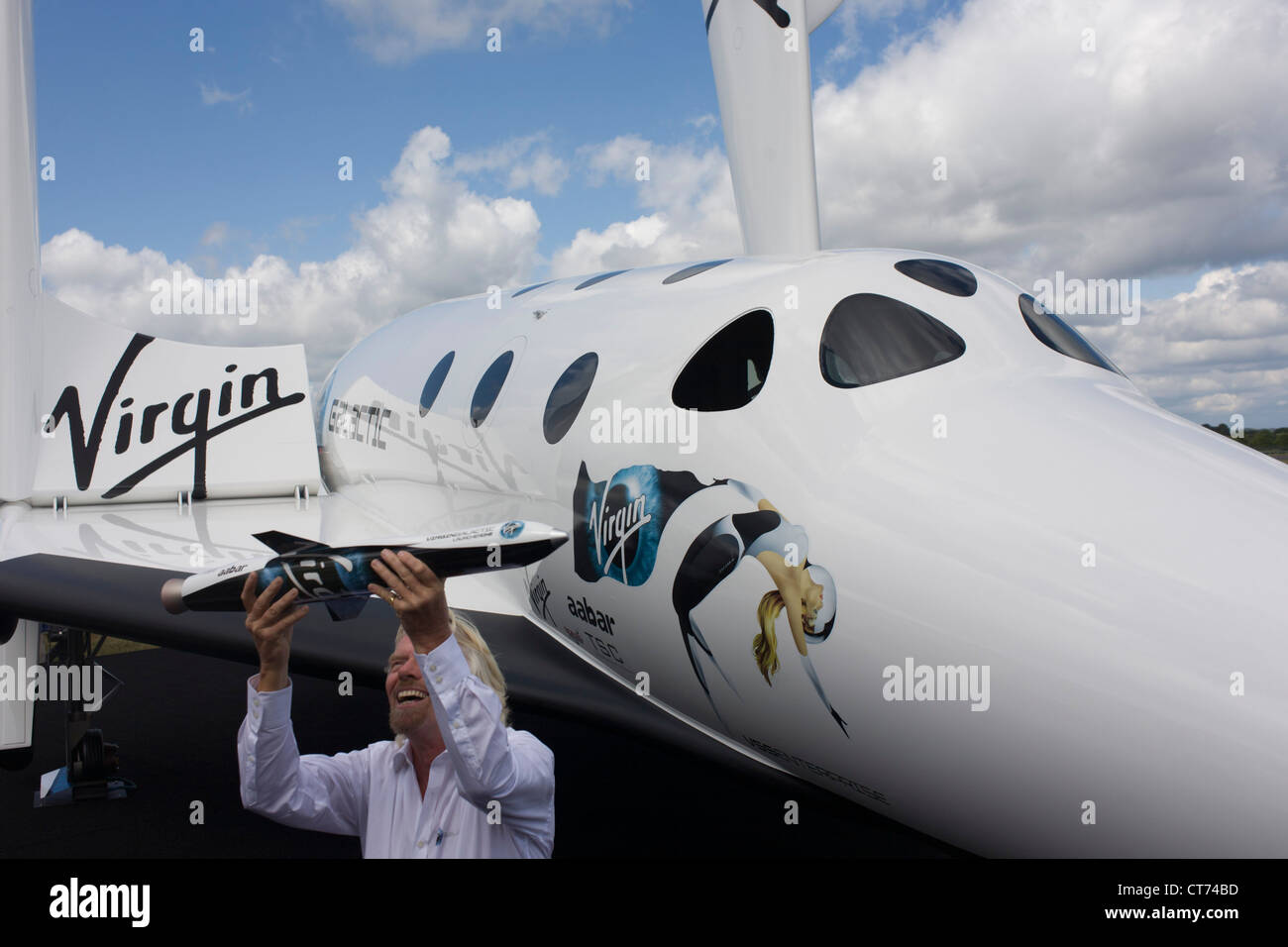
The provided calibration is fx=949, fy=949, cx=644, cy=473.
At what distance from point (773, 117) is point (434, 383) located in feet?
14.8

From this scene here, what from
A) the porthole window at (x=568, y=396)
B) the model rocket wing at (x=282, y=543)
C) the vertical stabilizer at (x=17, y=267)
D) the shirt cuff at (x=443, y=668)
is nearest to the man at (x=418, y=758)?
the shirt cuff at (x=443, y=668)

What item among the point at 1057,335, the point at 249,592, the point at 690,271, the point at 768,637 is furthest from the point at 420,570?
the point at 690,271

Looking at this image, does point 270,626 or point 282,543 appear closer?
point 270,626

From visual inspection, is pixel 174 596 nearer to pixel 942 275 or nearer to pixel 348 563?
Answer: pixel 348 563

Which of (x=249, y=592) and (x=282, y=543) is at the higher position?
(x=282, y=543)

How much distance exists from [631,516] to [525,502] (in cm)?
114

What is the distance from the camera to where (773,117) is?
9.19 meters

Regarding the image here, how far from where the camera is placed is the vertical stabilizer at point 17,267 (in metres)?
7.50

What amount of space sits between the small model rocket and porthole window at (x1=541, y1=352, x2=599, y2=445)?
234 centimetres

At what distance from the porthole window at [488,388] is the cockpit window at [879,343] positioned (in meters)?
2.57
